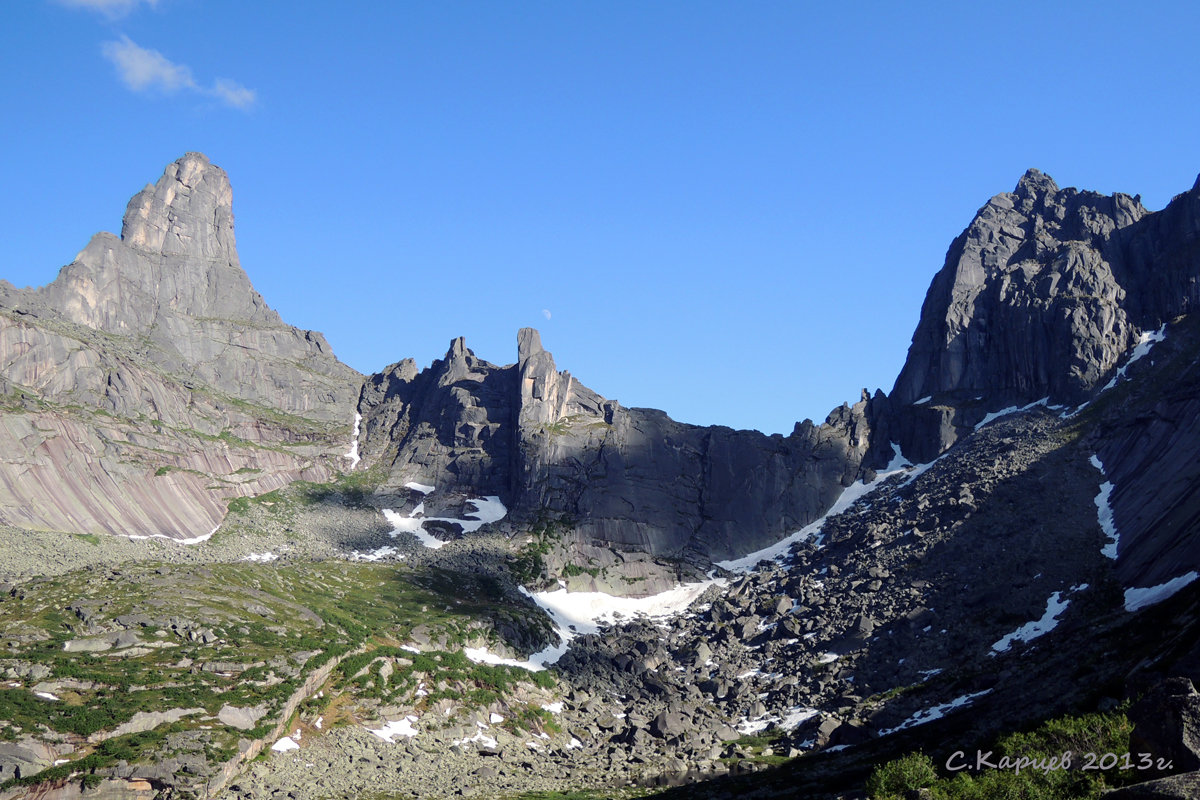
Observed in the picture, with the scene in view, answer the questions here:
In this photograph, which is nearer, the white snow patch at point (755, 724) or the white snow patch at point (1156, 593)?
the white snow patch at point (1156, 593)

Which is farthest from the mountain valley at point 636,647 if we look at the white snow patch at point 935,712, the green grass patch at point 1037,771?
the white snow patch at point 935,712

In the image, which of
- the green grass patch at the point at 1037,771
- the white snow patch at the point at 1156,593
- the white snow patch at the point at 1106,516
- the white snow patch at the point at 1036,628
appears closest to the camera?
the green grass patch at the point at 1037,771

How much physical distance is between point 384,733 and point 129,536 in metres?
91.7

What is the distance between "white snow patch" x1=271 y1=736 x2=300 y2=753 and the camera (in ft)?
347

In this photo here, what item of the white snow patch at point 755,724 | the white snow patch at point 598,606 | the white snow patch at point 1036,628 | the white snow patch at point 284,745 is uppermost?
the white snow patch at point 598,606

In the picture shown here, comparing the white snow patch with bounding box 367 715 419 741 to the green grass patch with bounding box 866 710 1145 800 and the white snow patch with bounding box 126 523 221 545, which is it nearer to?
the green grass patch with bounding box 866 710 1145 800

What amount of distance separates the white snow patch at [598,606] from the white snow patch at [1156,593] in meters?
83.4

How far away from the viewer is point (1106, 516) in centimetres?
15250

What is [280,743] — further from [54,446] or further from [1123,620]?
[54,446]

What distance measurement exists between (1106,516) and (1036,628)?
30586mm

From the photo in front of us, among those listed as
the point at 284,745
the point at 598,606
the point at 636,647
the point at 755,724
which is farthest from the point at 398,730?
the point at 598,606

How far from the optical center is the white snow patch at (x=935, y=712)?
117 m

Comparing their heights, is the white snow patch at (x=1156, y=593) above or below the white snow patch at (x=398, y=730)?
above

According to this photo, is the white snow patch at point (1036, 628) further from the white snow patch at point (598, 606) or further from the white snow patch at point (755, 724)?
the white snow patch at point (598, 606)
